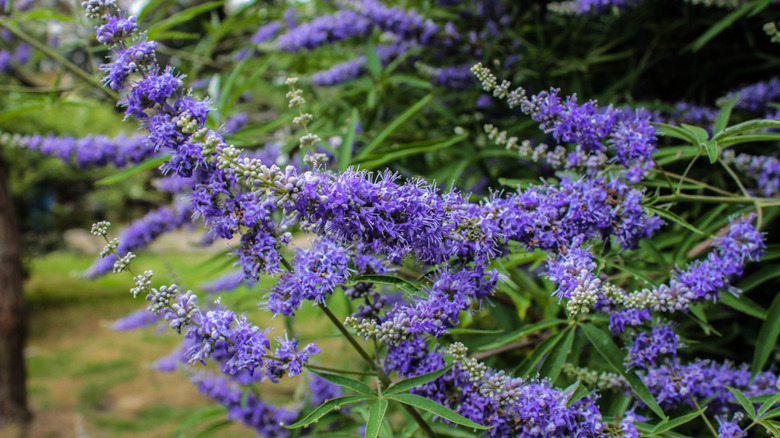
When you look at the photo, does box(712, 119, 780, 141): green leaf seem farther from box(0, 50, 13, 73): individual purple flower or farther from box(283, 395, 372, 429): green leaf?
box(0, 50, 13, 73): individual purple flower

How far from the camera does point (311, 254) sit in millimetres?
1621

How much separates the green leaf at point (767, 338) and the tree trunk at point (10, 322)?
909 centimetres

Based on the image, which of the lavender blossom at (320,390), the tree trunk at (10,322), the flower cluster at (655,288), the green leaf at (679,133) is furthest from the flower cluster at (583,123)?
the tree trunk at (10,322)

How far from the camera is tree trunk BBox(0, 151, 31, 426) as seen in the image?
25.8ft

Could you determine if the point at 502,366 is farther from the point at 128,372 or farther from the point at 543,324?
the point at 128,372

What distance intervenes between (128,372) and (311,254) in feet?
32.0

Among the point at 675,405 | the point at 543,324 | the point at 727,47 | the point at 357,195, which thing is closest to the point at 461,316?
the point at 543,324

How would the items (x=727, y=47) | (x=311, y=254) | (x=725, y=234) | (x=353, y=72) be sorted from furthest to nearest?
(x=353, y=72) → (x=727, y=47) → (x=725, y=234) → (x=311, y=254)

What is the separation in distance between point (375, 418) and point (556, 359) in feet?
2.51

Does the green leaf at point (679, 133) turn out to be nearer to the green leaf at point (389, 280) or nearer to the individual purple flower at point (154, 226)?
the green leaf at point (389, 280)

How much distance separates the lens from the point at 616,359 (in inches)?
73.7

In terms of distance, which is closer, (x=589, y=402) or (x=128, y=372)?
(x=589, y=402)

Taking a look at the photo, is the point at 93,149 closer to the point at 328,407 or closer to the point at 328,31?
the point at 328,31

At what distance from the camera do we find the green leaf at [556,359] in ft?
6.41
